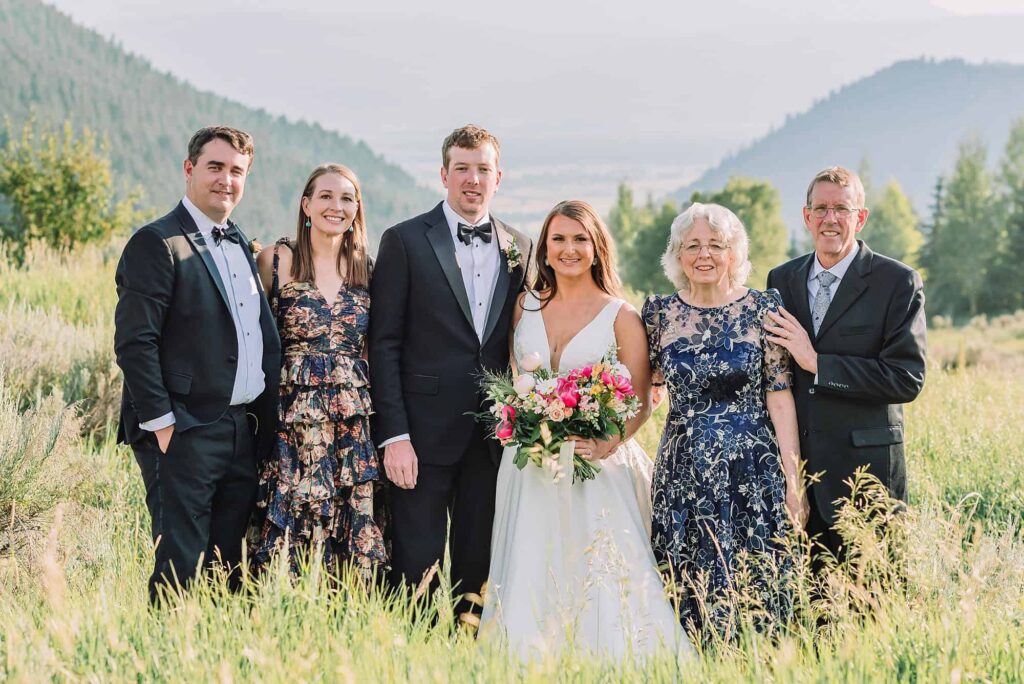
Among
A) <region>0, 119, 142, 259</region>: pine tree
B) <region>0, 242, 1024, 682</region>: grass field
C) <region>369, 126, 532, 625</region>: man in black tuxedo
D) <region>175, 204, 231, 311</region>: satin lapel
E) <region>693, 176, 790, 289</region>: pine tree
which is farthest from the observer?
<region>693, 176, 790, 289</region>: pine tree

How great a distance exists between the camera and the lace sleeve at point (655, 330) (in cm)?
494

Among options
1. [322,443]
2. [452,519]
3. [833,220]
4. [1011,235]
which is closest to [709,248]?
[833,220]

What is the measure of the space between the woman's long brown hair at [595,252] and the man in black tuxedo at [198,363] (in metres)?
1.53

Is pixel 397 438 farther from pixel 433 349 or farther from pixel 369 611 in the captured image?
pixel 369 611

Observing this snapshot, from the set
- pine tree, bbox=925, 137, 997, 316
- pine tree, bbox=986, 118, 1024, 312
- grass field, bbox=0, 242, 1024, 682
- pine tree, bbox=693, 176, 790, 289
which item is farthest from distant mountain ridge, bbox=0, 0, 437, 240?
grass field, bbox=0, 242, 1024, 682

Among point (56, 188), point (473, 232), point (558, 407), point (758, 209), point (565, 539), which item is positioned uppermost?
point (758, 209)

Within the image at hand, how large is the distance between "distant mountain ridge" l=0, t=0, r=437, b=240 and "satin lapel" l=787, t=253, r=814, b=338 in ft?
328

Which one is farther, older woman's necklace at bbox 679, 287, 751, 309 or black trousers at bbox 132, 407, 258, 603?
older woman's necklace at bbox 679, 287, 751, 309

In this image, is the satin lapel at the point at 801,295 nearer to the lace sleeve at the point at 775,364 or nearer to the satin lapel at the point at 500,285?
the lace sleeve at the point at 775,364

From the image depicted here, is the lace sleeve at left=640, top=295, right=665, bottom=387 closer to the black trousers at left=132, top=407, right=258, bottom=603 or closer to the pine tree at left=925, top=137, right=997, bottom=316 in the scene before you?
the black trousers at left=132, top=407, right=258, bottom=603

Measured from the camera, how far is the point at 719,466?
184 inches

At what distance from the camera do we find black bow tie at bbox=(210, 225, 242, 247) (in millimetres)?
4668

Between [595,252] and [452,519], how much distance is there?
5.62ft

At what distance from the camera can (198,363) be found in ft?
14.8
